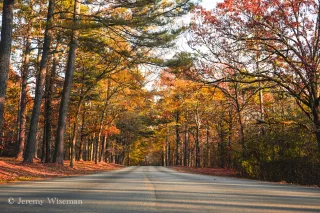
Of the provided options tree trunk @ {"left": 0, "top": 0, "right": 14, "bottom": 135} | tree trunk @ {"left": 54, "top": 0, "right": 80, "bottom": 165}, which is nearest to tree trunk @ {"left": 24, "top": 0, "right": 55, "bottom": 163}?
tree trunk @ {"left": 54, "top": 0, "right": 80, "bottom": 165}

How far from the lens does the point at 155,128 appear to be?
180 feet

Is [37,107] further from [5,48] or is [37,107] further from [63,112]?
[5,48]

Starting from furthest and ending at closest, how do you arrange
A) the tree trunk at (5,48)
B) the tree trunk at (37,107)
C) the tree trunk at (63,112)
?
1. the tree trunk at (63,112)
2. the tree trunk at (37,107)
3. the tree trunk at (5,48)

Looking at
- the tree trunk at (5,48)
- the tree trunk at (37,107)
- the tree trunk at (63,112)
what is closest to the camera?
the tree trunk at (5,48)

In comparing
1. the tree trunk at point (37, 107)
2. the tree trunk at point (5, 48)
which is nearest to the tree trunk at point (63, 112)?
the tree trunk at point (37, 107)

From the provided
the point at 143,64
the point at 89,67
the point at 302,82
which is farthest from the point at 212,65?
the point at 89,67

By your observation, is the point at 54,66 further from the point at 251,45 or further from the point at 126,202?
the point at 126,202

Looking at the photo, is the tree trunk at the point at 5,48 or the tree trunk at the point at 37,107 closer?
the tree trunk at the point at 5,48

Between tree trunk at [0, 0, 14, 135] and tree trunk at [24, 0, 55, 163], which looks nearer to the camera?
tree trunk at [0, 0, 14, 135]

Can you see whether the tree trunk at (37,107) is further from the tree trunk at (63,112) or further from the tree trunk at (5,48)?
the tree trunk at (5,48)

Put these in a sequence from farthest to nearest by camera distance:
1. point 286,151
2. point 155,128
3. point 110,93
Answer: point 155,128 → point 110,93 → point 286,151

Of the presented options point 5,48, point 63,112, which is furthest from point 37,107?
point 5,48

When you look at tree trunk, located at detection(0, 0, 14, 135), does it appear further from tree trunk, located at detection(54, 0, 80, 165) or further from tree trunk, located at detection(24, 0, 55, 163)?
tree trunk, located at detection(54, 0, 80, 165)

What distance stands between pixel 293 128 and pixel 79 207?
1351cm
